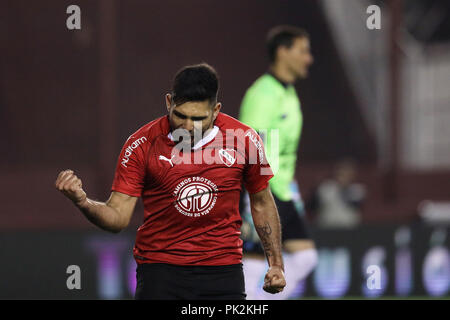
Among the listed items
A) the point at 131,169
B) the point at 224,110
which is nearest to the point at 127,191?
the point at 131,169

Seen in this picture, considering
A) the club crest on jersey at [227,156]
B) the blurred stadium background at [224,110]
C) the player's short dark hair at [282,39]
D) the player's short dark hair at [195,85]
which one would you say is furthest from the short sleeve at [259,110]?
the blurred stadium background at [224,110]

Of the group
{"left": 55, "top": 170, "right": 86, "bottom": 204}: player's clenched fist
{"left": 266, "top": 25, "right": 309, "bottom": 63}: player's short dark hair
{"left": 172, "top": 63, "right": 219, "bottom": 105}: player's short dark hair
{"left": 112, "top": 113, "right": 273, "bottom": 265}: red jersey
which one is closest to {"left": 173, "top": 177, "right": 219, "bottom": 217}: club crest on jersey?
{"left": 112, "top": 113, "right": 273, "bottom": 265}: red jersey

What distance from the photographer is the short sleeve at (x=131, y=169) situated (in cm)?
466

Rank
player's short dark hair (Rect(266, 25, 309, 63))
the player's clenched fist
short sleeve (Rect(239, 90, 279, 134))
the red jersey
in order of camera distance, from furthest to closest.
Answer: player's short dark hair (Rect(266, 25, 309, 63))
short sleeve (Rect(239, 90, 279, 134))
the red jersey
the player's clenched fist

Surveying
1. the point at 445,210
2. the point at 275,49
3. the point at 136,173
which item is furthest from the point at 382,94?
the point at 136,173

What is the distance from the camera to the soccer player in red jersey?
4.62 meters

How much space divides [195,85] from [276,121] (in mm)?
2101

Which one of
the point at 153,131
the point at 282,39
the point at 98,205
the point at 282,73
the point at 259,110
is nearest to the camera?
the point at 98,205

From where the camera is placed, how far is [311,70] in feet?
49.2

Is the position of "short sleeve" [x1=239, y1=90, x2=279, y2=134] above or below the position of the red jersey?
Result: above

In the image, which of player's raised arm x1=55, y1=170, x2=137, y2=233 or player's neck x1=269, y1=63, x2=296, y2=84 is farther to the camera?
player's neck x1=269, y1=63, x2=296, y2=84

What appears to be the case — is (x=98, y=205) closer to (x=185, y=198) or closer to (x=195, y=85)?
(x=185, y=198)

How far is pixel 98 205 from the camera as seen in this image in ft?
14.9

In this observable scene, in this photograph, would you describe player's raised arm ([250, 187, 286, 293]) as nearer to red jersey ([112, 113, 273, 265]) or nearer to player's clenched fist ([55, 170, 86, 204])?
red jersey ([112, 113, 273, 265])
